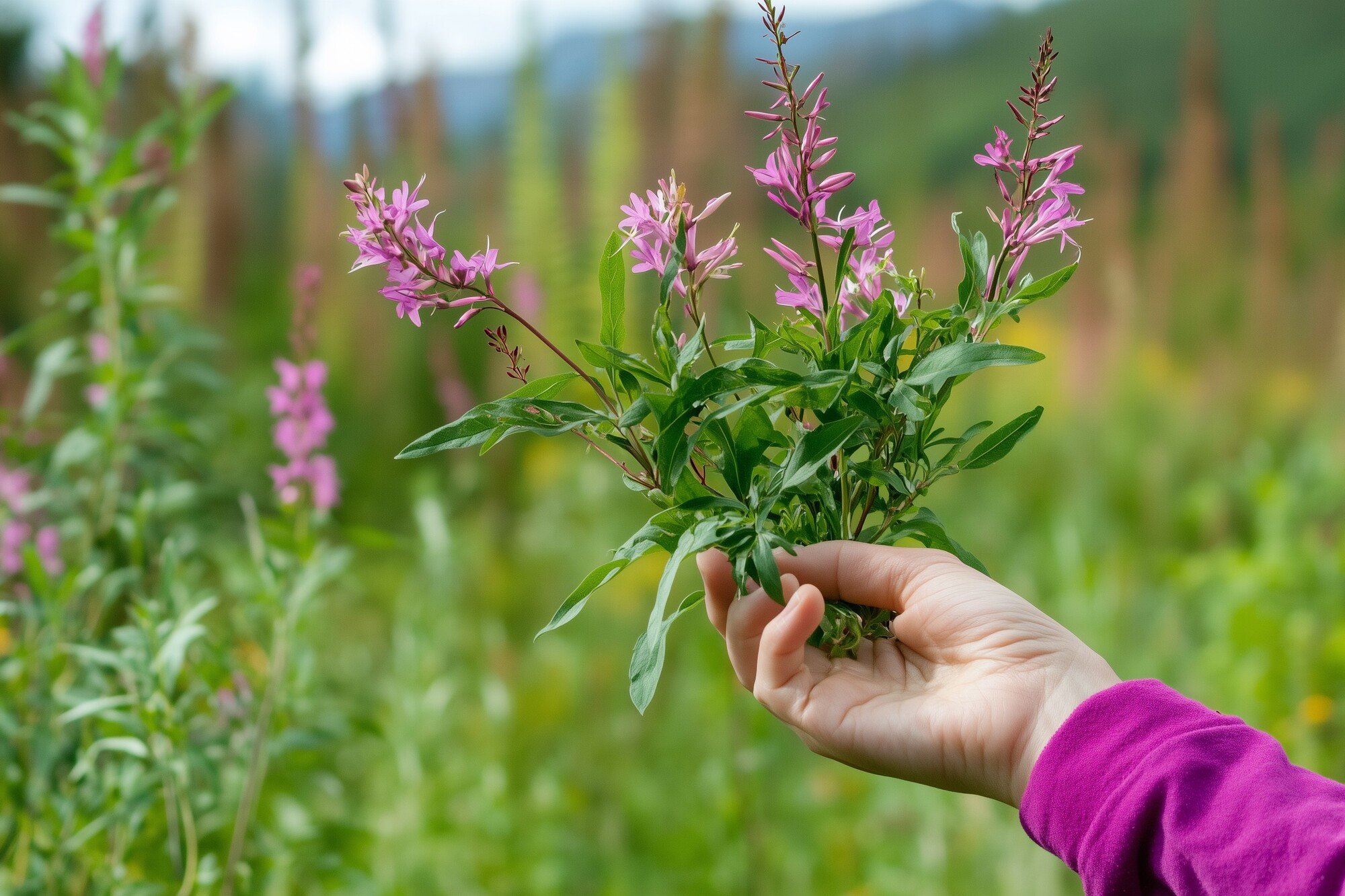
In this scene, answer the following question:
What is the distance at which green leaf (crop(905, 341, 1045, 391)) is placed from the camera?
0.48m

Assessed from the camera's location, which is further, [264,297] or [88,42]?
[264,297]

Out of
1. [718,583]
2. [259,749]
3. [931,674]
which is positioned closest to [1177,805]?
[931,674]

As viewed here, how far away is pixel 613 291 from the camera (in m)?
0.55

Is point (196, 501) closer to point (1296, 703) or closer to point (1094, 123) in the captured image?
point (1296, 703)

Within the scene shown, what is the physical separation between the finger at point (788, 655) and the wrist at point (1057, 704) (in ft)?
0.42

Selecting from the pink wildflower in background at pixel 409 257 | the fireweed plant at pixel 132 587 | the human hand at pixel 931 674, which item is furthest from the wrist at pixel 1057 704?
the fireweed plant at pixel 132 587

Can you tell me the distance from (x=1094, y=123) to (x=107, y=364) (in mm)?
2986

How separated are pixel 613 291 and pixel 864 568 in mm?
208

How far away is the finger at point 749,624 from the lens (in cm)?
59

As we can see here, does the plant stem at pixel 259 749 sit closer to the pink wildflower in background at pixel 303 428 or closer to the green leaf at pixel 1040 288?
the pink wildflower in background at pixel 303 428

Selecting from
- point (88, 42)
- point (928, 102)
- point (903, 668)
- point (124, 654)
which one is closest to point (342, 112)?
point (928, 102)

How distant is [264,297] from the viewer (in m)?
4.01

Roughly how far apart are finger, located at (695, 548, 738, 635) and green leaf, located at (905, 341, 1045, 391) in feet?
0.49

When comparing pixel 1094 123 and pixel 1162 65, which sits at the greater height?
pixel 1162 65
